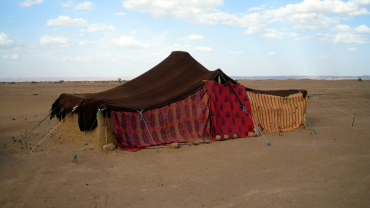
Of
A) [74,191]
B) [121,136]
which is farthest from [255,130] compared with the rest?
[74,191]

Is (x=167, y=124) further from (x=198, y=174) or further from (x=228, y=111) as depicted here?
(x=198, y=174)

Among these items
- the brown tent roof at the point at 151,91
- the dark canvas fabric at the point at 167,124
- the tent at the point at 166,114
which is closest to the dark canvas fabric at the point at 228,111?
the tent at the point at 166,114

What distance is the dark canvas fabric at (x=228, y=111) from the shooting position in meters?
7.93

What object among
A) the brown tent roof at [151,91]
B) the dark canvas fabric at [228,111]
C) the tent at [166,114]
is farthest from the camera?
the dark canvas fabric at [228,111]

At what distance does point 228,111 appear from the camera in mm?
8203

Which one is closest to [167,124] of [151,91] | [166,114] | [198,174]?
[166,114]

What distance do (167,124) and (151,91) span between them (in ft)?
6.29

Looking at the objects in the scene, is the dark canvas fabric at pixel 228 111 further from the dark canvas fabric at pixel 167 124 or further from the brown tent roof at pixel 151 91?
the brown tent roof at pixel 151 91

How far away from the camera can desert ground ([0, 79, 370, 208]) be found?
4.20 metres

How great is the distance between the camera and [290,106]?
9.10m

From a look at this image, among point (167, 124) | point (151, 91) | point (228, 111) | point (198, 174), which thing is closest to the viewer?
point (198, 174)

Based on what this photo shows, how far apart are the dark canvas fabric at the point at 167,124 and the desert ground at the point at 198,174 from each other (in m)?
0.44

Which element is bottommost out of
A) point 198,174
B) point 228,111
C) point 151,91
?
point 198,174

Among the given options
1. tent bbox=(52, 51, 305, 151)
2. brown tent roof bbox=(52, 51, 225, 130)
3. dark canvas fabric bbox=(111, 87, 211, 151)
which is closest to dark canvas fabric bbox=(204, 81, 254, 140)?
tent bbox=(52, 51, 305, 151)
